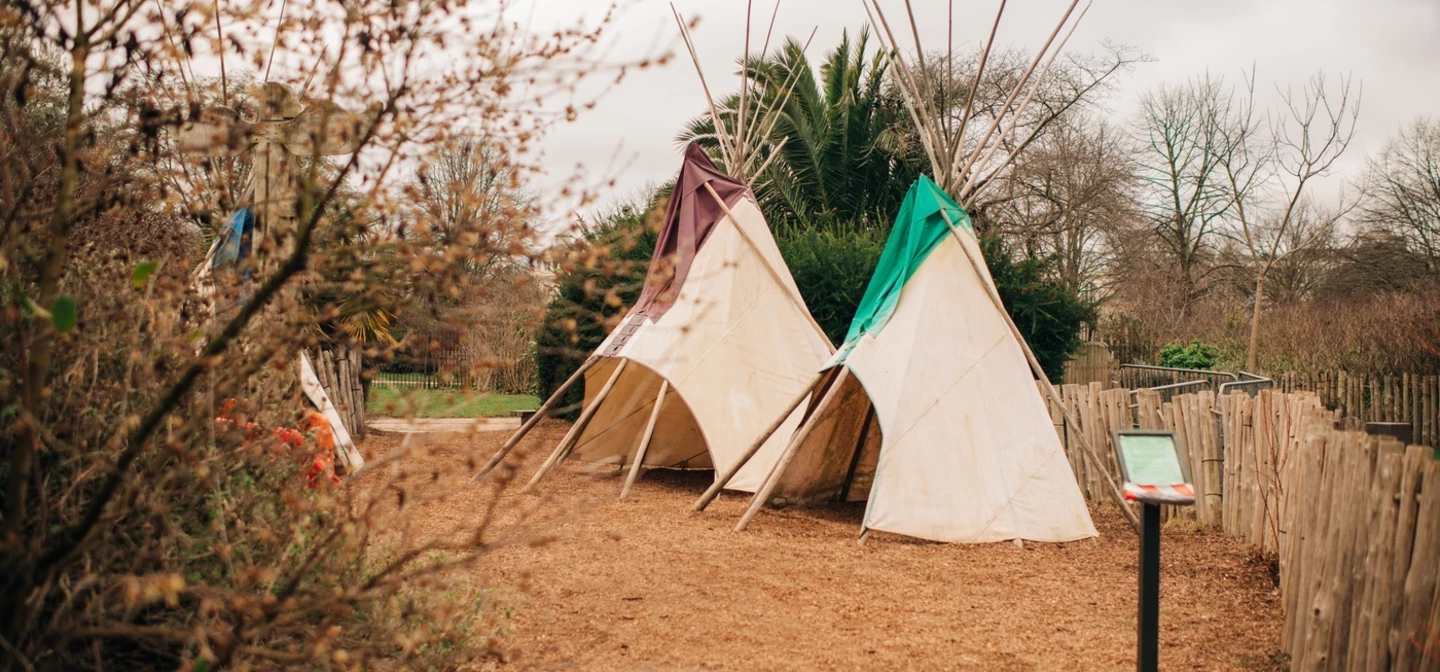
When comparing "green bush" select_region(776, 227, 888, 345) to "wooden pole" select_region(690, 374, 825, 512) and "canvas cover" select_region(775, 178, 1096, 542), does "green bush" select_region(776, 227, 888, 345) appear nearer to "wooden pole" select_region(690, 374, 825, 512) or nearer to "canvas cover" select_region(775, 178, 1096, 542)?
"canvas cover" select_region(775, 178, 1096, 542)

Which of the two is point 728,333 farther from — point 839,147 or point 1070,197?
point 1070,197

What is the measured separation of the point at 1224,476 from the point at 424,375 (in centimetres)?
1762

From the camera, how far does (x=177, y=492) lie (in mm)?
2809

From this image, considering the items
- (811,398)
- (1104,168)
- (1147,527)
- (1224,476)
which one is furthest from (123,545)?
(1104,168)

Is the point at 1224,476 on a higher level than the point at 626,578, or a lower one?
higher

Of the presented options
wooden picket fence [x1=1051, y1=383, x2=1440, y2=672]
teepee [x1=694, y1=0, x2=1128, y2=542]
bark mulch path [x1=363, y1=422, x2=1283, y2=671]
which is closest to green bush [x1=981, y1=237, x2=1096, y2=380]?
teepee [x1=694, y1=0, x2=1128, y2=542]

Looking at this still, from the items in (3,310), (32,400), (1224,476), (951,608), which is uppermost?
(3,310)

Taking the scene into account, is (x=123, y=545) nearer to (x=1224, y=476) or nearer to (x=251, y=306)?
(x=251, y=306)

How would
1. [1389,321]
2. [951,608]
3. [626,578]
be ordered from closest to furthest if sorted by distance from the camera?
[951,608], [626,578], [1389,321]

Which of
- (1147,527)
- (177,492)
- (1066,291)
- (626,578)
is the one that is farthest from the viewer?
(1066,291)

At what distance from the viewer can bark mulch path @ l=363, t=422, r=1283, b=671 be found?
4633mm

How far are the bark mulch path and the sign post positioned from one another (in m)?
1.08

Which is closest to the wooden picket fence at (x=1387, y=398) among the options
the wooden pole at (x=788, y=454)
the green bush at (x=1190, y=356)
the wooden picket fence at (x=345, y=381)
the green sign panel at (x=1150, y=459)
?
the green bush at (x=1190, y=356)

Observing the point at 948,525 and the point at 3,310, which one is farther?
the point at 948,525
